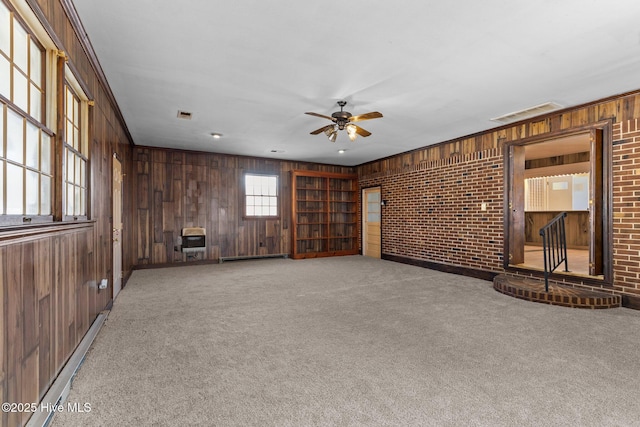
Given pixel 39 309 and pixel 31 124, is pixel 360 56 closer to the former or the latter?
pixel 31 124

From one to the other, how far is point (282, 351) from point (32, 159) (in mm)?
2056

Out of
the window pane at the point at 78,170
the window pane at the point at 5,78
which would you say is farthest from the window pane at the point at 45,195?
the window pane at the point at 78,170

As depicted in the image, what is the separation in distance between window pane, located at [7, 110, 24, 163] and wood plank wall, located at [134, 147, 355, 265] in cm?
525

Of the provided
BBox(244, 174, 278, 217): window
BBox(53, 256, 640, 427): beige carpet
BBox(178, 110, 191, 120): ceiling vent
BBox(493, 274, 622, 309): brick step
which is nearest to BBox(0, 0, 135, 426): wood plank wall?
BBox(53, 256, 640, 427): beige carpet

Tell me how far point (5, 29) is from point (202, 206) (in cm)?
569

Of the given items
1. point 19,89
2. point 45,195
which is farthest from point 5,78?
point 45,195

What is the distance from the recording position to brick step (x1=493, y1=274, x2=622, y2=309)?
11.8 ft

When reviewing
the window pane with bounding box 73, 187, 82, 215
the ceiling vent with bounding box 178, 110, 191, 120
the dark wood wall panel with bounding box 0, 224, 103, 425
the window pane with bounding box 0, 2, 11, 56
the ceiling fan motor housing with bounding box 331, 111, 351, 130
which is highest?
Answer: the ceiling vent with bounding box 178, 110, 191, 120

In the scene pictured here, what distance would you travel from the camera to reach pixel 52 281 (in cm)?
189

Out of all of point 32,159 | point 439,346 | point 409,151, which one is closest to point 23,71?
point 32,159

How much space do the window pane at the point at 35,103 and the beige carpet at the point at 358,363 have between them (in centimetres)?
168

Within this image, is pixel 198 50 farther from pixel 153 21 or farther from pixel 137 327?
pixel 137 327

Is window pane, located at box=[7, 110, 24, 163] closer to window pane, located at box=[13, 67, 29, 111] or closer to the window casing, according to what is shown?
window pane, located at box=[13, 67, 29, 111]

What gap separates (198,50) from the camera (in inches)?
110
